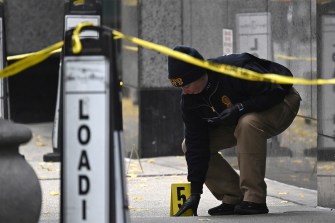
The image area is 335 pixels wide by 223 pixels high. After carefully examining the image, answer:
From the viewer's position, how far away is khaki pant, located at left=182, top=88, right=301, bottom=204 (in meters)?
7.17

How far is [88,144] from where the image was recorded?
4785 millimetres

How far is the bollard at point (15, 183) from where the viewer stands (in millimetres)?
5410

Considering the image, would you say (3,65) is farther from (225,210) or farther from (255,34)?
(225,210)

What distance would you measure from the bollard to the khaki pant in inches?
77.2

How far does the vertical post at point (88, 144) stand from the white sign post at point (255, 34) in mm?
5798

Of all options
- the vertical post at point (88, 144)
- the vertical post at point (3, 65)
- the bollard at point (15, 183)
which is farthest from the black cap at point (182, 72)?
the vertical post at point (3, 65)

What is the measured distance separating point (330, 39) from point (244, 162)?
1.31 m

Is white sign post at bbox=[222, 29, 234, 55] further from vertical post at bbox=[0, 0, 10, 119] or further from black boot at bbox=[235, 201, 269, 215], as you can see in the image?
black boot at bbox=[235, 201, 269, 215]

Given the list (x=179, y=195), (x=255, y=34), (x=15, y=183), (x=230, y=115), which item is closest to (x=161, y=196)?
(x=179, y=195)

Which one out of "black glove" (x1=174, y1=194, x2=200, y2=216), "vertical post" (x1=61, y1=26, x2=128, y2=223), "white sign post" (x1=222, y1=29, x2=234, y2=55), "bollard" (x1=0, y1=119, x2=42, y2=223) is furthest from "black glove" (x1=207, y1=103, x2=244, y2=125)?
"white sign post" (x1=222, y1=29, x2=234, y2=55)

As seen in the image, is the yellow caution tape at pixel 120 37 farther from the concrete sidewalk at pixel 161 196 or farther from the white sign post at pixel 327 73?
the white sign post at pixel 327 73

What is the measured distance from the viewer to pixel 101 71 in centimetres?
481

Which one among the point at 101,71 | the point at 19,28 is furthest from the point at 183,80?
the point at 19,28

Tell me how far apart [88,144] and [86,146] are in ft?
0.04
